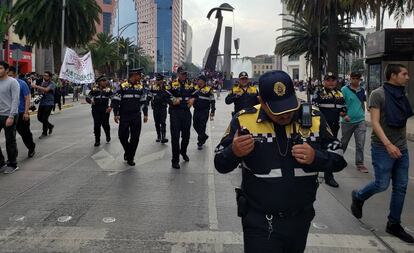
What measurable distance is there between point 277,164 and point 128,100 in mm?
6587

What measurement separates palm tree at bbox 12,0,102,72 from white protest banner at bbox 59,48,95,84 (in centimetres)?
803

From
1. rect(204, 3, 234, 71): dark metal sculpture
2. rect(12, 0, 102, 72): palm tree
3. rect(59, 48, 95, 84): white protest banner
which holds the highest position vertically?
rect(204, 3, 234, 71): dark metal sculpture

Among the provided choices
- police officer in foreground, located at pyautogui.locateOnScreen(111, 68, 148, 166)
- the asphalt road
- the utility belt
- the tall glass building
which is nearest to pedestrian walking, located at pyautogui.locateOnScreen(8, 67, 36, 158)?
the asphalt road

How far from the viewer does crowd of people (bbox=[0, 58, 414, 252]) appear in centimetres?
279

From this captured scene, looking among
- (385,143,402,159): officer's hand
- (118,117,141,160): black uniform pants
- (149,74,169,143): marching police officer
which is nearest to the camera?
(385,143,402,159): officer's hand

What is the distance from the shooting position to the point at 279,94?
2.75 meters

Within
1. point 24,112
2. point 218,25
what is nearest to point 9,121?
point 24,112

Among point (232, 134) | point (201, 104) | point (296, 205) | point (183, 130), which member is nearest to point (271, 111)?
point (232, 134)

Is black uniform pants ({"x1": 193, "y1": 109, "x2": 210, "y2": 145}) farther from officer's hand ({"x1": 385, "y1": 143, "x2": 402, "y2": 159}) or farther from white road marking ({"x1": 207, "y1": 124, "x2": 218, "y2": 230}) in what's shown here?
officer's hand ({"x1": 385, "y1": 143, "x2": 402, "y2": 159})

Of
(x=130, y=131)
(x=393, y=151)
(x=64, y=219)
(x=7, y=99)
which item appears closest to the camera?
(x=393, y=151)

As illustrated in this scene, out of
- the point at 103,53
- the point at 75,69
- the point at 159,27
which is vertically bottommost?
the point at 75,69

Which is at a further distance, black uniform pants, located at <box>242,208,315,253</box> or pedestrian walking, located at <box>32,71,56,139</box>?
pedestrian walking, located at <box>32,71,56,139</box>

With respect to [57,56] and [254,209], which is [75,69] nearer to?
[57,56]

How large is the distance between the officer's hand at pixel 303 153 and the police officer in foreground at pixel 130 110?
658 centimetres
